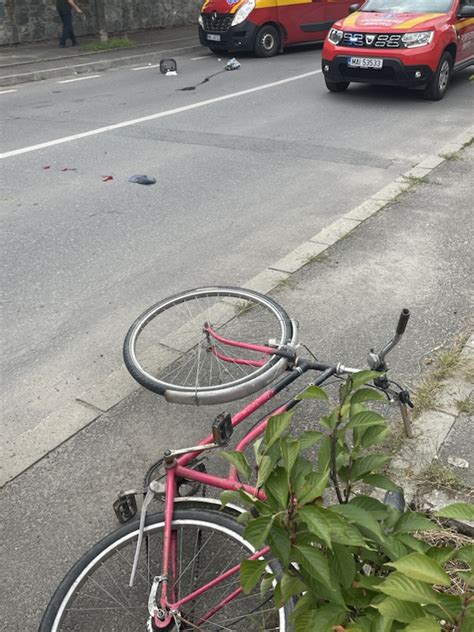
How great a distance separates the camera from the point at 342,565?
1571 mm

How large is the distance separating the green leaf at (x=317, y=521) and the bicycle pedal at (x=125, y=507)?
113 cm

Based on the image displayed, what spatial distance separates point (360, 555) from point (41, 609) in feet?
4.58

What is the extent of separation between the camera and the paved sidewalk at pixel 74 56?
1492 cm

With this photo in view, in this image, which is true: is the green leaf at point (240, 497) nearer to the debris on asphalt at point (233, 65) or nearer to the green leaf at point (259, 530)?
the green leaf at point (259, 530)

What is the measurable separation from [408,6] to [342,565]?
11739 millimetres

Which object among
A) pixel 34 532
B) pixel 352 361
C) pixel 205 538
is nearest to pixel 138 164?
pixel 352 361

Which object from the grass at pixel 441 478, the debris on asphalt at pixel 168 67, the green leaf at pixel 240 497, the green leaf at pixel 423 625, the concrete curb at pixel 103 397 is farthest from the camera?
the debris on asphalt at pixel 168 67

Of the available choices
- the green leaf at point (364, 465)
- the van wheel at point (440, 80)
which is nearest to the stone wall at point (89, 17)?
the van wheel at point (440, 80)

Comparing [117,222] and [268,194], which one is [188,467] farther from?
[268,194]

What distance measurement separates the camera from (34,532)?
283cm

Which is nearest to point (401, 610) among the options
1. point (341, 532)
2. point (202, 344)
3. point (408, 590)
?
point (408, 590)

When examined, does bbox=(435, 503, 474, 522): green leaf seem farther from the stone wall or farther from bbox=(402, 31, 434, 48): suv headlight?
the stone wall

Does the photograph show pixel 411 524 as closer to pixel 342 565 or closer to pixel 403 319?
pixel 342 565

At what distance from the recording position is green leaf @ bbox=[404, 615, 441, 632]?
1247 mm
